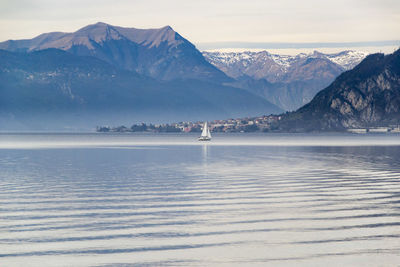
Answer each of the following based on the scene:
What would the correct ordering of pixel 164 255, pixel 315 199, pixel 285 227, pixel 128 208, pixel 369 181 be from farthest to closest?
pixel 369 181, pixel 315 199, pixel 128 208, pixel 285 227, pixel 164 255

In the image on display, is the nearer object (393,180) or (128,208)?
(128,208)

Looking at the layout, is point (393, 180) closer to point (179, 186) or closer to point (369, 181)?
point (369, 181)

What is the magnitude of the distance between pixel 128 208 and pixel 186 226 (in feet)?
25.1

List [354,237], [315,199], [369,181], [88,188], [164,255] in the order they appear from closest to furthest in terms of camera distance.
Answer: [164,255]
[354,237]
[315,199]
[88,188]
[369,181]

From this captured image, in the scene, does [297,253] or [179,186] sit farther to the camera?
[179,186]

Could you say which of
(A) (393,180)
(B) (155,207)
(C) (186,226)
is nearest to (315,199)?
(B) (155,207)

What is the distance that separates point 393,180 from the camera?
5731 cm

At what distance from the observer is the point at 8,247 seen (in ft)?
87.2

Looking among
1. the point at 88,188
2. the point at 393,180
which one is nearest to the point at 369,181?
the point at 393,180

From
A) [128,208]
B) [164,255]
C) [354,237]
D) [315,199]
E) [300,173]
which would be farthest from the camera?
[300,173]

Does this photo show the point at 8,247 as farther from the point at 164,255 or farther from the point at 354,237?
the point at 354,237

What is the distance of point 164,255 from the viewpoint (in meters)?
25.2

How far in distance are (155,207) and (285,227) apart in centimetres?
1020

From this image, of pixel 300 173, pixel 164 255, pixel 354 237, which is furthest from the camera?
pixel 300 173
